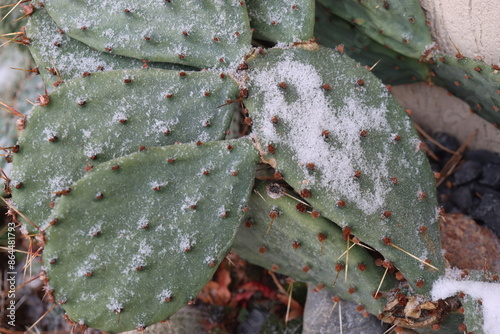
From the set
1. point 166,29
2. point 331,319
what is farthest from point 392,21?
point 331,319

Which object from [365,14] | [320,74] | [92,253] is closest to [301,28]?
[320,74]

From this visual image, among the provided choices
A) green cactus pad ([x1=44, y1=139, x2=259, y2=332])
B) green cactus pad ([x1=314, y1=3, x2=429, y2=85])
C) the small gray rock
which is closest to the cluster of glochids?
green cactus pad ([x1=44, y1=139, x2=259, y2=332])

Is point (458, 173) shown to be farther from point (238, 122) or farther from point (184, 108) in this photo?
point (184, 108)

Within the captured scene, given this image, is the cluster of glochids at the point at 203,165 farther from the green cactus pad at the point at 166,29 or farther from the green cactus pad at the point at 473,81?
the green cactus pad at the point at 473,81

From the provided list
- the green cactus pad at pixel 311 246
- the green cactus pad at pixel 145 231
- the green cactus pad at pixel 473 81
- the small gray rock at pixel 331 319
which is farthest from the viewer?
the small gray rock at pixel 331 319

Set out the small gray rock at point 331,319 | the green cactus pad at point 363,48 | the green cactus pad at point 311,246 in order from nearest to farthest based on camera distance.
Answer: the green cactus pad at point 311,246, the small gray rock at point 331,319, the green cactus pad at point 363,48

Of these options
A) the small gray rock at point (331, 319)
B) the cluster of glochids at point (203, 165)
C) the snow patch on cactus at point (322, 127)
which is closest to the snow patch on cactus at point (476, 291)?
the cluster of glochids at point (203, 165)

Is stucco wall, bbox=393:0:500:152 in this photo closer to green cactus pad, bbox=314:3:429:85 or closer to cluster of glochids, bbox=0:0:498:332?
green cactus pad, bbox=314:3:429:85
